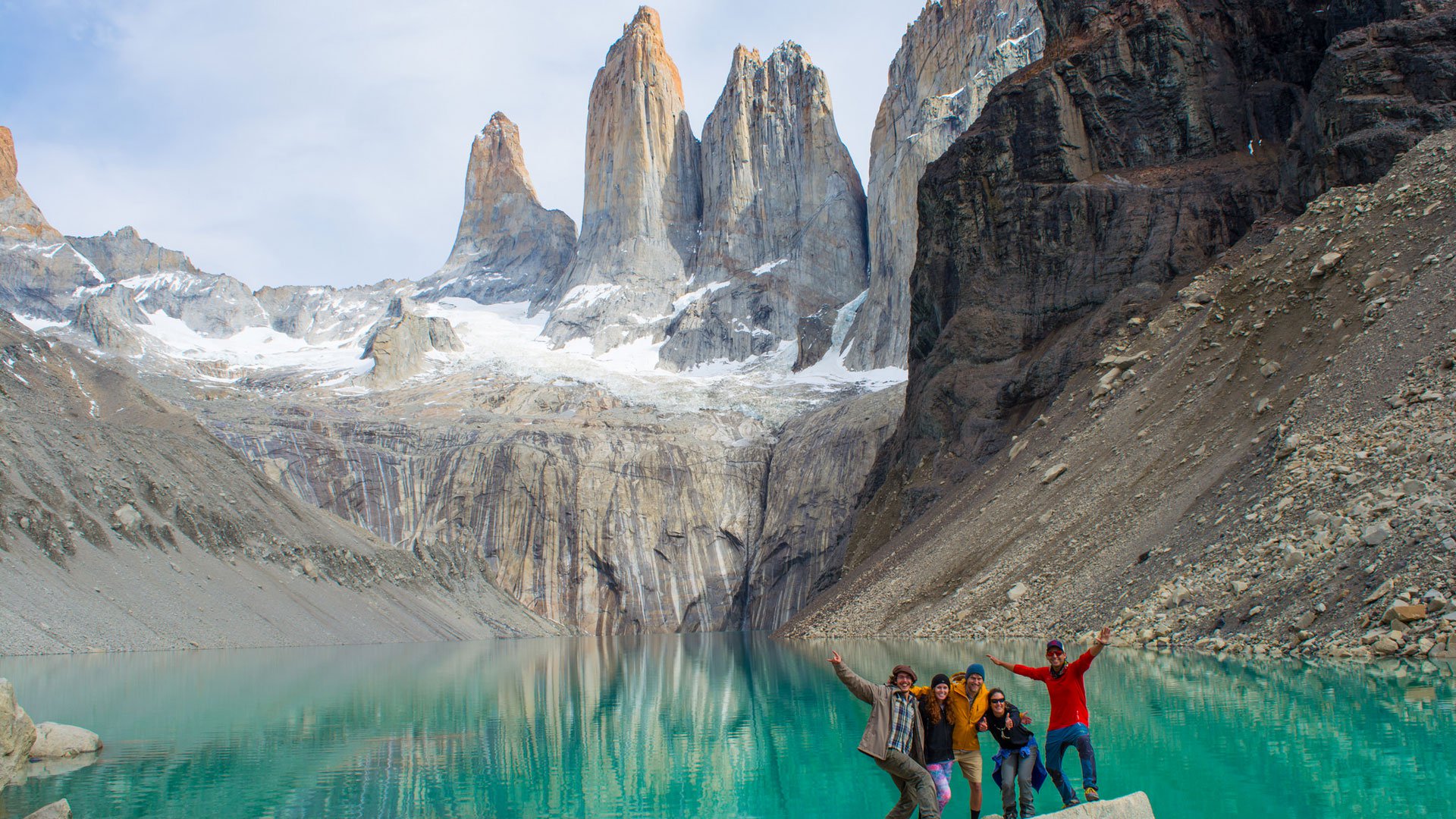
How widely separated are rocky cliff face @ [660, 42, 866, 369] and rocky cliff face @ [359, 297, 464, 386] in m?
22.3

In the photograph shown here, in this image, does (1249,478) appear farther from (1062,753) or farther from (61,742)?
(61,742)

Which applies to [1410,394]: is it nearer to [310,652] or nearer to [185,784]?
[185,784]

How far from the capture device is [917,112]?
325 feet

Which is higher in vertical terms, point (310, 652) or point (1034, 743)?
point (1034, 743)

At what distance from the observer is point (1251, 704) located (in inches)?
493

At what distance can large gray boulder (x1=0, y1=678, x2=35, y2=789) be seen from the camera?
456 inches

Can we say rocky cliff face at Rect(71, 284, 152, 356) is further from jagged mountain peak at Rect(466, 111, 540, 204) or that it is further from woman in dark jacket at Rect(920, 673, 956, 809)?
woman in dark jacket at Rect(920, 673, 956, 809)

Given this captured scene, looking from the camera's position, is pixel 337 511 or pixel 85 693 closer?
pixel 85 693

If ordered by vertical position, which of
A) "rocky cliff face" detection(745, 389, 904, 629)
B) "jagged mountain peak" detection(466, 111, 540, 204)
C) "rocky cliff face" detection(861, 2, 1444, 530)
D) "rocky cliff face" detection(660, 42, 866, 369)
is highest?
"jagged mountain peak" detection(466, 111, 540, 204)

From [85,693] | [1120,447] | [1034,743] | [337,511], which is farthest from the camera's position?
[337,511]

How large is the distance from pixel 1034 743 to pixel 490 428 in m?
81.6

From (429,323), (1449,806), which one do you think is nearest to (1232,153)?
(1449,806)

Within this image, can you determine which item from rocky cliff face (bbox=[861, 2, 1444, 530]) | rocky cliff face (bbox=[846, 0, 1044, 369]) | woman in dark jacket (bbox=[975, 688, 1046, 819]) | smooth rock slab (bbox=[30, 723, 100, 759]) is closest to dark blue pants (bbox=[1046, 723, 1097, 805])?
woman in dark jacket (bbox=[975, 688, 1046, 819])

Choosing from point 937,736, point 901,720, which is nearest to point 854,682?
point 901,720
